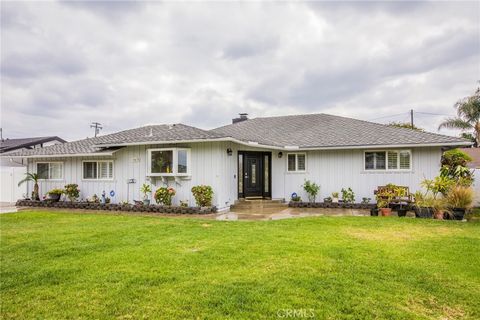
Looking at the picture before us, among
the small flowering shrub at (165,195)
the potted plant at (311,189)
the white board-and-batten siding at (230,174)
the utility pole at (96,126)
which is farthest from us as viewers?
the utility pole at (96,126)

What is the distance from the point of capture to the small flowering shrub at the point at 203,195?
11742 mm

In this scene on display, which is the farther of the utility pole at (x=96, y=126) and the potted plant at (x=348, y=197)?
the utility pole at (x=96, y=126)

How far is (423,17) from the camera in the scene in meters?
11.6

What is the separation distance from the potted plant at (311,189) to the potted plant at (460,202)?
5.07 m

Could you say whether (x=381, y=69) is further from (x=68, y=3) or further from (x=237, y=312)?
(x=237, y=312)

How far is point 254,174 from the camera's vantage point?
14.9m

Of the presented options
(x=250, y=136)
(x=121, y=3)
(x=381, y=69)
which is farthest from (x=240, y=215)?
(x=381, y=69)

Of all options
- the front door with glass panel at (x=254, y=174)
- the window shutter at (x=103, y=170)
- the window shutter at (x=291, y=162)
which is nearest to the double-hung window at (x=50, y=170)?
the window shutter at (x=103, y=170)

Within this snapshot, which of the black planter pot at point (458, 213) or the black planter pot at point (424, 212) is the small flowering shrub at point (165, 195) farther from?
the black planter pot at point (458, 213)

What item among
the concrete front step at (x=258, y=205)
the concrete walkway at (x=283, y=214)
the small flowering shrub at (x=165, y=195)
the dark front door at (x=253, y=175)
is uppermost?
the dark front door at (x=253, y=175)

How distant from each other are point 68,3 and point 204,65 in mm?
7323

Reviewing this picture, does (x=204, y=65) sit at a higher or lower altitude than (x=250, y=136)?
higher

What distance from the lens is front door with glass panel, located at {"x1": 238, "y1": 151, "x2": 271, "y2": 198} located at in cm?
1443

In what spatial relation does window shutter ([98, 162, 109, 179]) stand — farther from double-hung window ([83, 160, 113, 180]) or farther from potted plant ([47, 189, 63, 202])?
potted plant ([47, 189, 63, 202])
